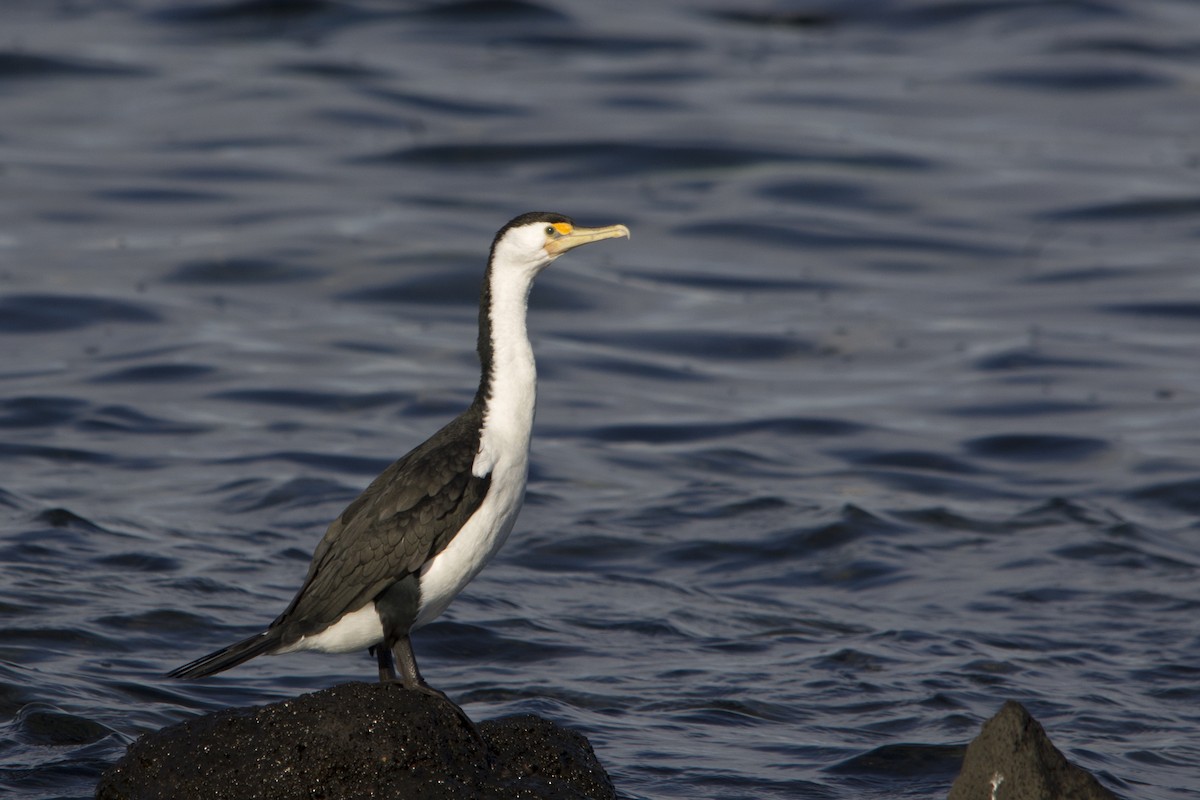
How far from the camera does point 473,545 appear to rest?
22.3ft

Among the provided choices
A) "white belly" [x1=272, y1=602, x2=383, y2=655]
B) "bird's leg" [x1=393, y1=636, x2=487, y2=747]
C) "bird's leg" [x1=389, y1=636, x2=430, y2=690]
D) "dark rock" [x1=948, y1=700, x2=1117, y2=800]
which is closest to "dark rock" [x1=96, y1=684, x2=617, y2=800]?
"bird's leg" [x1=393, y1=636, x2=487, y2=747]

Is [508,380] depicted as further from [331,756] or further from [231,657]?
[331,756]

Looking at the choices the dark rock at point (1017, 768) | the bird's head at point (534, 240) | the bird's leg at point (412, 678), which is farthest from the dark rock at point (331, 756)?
the bird's head at point (534, 240)

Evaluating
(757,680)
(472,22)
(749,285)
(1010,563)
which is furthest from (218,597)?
(472,22)

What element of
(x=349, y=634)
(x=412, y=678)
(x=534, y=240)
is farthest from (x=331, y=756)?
(x=534, y=240)

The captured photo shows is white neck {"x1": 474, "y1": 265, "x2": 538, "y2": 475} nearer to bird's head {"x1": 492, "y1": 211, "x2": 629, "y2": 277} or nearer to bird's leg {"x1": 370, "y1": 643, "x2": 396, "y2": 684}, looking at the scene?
bird's head {"x1": 492, "y1": 211, "x2": 629, "y2": 277}

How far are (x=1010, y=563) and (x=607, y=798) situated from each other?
17.8 feet

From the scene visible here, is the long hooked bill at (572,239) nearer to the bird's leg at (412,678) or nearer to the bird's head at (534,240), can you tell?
the bird's head at (534,240)

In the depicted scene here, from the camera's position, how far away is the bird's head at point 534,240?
7.06 metres

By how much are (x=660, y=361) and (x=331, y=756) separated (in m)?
9.88

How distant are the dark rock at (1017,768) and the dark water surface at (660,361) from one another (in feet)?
5.33

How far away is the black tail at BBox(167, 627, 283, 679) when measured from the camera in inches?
262

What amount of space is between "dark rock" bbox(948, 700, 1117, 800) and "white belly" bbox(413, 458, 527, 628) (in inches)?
77.5

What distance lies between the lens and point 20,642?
30.1ft
